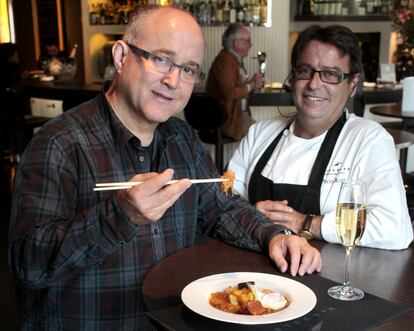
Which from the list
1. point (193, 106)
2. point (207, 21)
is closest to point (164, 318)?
point (193, 106)

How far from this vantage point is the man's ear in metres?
1.54

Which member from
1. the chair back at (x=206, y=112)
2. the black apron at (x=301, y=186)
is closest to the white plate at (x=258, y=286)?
Result: the black apron at (x=301, y=186)

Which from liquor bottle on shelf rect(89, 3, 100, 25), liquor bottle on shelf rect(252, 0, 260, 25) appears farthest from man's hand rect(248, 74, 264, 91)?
liquor bottle on shelf rect(89, 3, 100, 25)

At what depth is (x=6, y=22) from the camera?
36.0 feet

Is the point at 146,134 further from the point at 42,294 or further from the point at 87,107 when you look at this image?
the point at 42,294

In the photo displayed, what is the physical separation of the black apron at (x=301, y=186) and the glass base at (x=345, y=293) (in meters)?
0.70

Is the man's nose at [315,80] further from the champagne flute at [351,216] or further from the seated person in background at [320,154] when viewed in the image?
the champagne flute at [351,216]

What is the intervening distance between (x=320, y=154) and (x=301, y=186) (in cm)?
15

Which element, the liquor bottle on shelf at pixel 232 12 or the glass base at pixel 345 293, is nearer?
the glass base at pixel 345 293

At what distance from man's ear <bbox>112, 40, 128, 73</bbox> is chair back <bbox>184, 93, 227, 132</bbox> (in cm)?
325

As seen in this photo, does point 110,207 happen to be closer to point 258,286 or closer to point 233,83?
point 258,286

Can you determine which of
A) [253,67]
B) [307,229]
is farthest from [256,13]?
[307,229]

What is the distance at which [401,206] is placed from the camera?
5.84 ft

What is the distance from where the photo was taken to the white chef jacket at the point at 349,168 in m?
1.74
